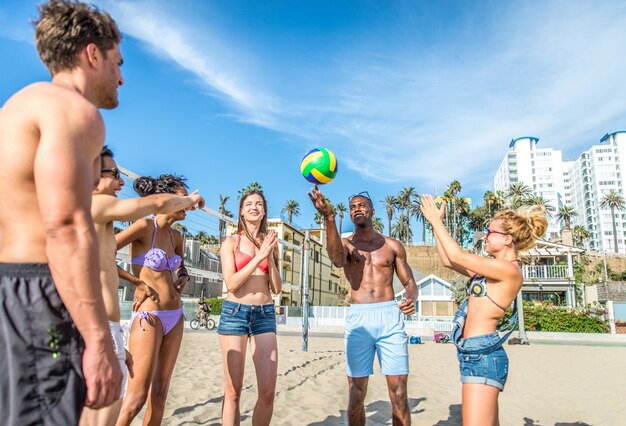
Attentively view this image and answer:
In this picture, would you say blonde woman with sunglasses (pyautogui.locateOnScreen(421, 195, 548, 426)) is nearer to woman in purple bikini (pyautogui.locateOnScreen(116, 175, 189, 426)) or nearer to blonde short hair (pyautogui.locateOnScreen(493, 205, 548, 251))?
blonde short hair (pyautogui.locateOnScreen(493, 205, 548, 251))

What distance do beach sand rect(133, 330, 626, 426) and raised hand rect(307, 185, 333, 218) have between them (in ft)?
7.60

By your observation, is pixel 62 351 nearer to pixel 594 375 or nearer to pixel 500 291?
pixel 500 291

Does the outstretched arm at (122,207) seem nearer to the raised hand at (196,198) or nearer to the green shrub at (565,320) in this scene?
the raised hand at (196,198)

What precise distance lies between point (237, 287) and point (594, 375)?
9.16 m

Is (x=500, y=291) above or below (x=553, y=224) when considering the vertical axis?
below

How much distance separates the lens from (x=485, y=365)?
2.91 m

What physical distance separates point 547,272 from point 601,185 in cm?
10095

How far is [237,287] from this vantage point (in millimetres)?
3689

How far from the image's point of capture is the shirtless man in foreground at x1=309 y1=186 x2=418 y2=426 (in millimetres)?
3994

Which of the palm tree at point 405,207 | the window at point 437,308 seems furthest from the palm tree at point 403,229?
the window at point 437,308

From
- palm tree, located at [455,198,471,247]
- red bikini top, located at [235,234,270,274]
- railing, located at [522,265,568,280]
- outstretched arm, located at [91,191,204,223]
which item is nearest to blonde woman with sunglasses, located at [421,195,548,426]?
red bikini top, located at [235,234,270,274]

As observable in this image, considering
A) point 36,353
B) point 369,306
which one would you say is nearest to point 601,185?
point 369,306

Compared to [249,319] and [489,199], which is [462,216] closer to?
[489,199]

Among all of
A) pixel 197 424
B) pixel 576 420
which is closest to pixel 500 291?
pixel 197 424
